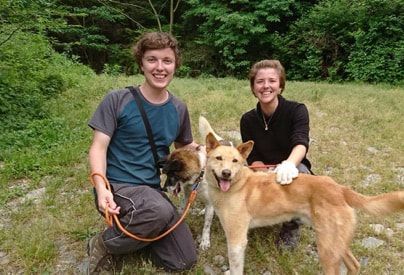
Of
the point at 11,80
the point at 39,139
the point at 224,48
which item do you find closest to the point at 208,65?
the point at 224,48

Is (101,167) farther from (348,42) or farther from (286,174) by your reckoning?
(348,42)

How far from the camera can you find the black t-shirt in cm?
358

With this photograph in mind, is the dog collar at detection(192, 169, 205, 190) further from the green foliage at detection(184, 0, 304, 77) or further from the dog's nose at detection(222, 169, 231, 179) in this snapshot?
the green foliage at detection(184, 0, 304, 77)

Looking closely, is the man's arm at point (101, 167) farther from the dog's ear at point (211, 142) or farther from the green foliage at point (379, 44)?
the green foliage at point (379, 44)

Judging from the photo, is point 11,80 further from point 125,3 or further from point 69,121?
point 125,3

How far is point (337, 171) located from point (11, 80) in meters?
5.81

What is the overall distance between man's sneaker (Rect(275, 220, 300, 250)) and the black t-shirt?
0.61 m

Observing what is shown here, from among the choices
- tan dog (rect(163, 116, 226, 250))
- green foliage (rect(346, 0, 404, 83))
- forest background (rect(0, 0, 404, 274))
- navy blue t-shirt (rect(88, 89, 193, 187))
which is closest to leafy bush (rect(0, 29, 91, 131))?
forest background (rect(0, 0, 404, 274))

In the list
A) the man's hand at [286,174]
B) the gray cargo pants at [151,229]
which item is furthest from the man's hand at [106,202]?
the man's hand at [286,174]

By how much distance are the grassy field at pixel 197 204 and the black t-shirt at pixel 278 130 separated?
72 centimetres

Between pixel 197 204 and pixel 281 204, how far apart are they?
155 centimetres

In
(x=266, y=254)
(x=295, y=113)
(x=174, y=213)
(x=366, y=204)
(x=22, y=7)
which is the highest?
(x=22, y=7)

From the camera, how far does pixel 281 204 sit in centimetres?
299

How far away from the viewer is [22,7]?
6.46 m
